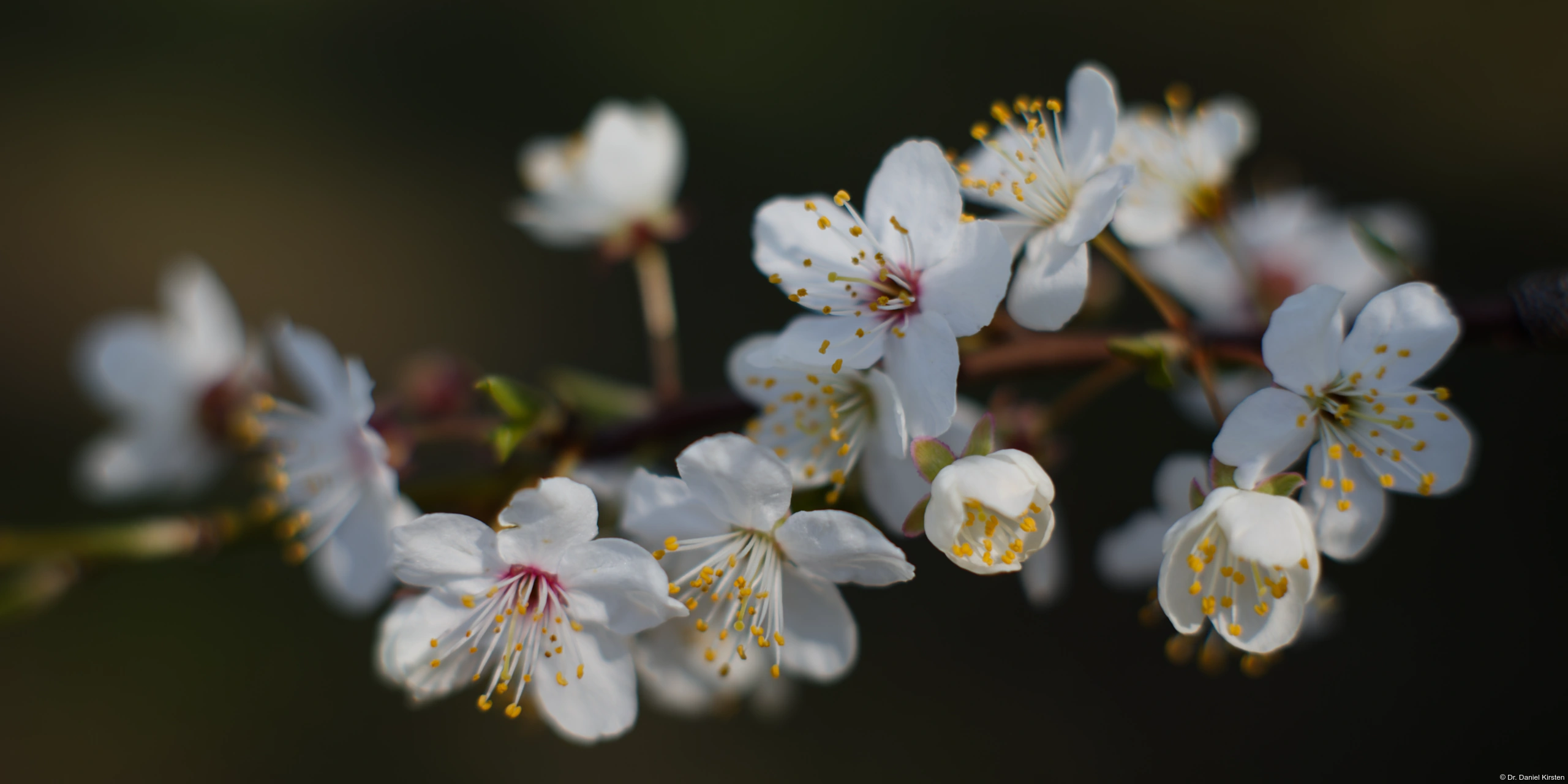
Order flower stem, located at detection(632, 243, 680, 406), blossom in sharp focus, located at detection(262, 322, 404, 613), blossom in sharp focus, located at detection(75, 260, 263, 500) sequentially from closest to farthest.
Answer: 1. blossom in sharp focus, located at detection(262, 322, 404, 613)
2. flower stem, located at detection(632, 243, 680, 406)
3. blossom in sharp focus, located at detection(75, 260, 263, 500)

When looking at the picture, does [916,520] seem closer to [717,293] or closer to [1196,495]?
[1196,495]

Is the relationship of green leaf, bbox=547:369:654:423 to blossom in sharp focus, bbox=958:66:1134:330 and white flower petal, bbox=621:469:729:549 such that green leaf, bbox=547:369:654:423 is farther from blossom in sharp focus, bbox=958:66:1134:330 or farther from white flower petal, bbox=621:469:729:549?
blossom in sharp focus, bbox=958:66:1134:330

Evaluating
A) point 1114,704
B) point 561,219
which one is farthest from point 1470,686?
point 561,219

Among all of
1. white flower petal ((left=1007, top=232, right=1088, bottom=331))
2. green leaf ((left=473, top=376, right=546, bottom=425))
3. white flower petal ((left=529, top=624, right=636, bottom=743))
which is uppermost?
white flower petal ((left=1007, top=232, right=1088, bottom=331))

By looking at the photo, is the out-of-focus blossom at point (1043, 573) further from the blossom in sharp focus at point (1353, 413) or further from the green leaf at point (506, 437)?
the green leaf at point (506, 437)

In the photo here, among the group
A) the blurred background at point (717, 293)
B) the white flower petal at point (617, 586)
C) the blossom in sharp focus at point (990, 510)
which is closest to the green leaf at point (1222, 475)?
the blossom in sharp focus at point (990, 510)

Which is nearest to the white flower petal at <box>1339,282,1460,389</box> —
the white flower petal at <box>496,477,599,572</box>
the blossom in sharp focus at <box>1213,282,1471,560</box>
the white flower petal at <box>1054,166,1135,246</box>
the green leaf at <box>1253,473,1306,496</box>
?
the blossom in sharp focus at <box>1213,282,1471,560</box>

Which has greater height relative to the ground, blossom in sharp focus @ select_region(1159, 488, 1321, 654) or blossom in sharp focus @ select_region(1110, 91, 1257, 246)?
blossom in sharp focus @ select_region(1110, 91, 1257, 246)
